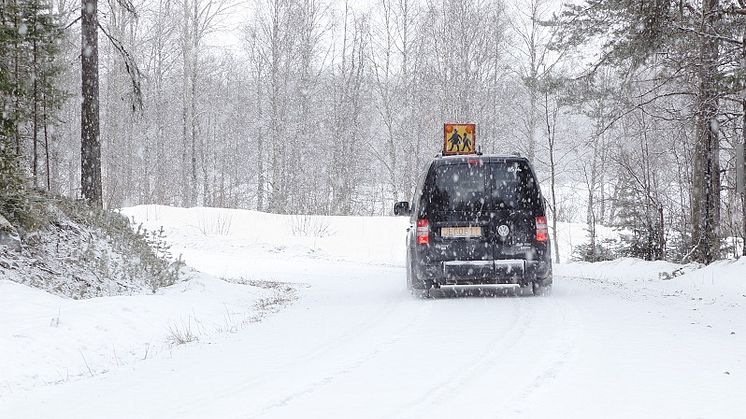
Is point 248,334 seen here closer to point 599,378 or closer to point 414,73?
point 599,378

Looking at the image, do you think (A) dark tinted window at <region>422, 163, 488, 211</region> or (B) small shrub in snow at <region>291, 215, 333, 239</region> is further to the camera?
(B) small shrub in snow at <region>291, 215, 333, 239</region>

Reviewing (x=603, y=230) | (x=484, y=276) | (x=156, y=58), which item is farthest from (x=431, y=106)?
(x=484, y=276)

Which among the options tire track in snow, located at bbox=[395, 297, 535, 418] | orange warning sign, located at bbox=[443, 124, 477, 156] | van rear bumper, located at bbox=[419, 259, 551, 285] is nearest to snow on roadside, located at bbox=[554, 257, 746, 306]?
van rear bumper, located at bbox=[419, 259, 551, 285]

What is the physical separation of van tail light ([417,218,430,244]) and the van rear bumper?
351 mm

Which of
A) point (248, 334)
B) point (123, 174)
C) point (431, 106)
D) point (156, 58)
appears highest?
point (156, 58)

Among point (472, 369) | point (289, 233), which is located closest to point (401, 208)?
point (472, 369)

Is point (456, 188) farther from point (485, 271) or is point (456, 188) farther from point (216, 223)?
point (216, 223)

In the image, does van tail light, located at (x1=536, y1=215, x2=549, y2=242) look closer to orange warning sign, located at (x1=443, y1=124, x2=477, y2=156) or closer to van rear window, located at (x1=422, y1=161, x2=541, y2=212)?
van rear window, located at (x1=422, y1=161, x2=541, y2=212)

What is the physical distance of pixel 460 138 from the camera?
72.0 ft

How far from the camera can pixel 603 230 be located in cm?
3550

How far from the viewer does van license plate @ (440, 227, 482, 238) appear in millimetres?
10562

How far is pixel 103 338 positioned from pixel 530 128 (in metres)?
39.2

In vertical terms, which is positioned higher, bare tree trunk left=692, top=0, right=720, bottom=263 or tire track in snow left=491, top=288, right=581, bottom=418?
bare tree trunk left=692, top=0, right=720, bottom=263

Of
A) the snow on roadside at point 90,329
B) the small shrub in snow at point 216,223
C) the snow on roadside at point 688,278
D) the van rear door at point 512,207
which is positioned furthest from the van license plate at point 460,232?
the small shrub in snow at point 216,223
